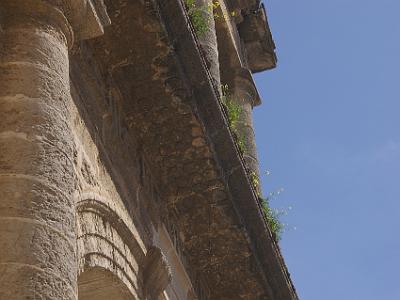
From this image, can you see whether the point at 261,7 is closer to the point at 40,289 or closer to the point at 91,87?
the point at 91,87

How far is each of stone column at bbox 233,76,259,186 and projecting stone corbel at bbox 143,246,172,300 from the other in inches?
179

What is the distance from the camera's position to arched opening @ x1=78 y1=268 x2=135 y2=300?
6.58 metres


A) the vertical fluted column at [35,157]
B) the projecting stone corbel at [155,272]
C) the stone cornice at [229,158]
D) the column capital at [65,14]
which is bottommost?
the vertical fluted column at [35,157]

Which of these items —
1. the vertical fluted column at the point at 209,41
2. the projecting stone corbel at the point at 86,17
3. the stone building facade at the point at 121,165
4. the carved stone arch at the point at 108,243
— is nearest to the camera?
the stone building facade at the point at 121,165

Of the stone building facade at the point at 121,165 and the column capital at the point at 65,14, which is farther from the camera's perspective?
the column capital at the point at 65,14

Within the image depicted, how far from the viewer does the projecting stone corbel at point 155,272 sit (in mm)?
7391

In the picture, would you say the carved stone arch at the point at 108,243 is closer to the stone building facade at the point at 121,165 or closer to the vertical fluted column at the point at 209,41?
the stone building facade at the point at 121,165

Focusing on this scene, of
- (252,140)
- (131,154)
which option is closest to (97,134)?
(131,154)

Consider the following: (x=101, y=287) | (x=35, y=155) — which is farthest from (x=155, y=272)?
(x=35, y=155)

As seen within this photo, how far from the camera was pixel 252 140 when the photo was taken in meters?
12.5

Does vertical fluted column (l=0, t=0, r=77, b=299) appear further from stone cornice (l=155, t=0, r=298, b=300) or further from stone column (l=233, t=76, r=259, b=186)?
stone column (l=233, t=76, r=259, b=186)

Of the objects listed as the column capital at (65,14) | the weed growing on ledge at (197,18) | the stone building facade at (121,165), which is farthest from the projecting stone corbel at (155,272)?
the weed growing on ledge at (197,18)

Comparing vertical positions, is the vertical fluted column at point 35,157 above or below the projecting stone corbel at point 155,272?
below

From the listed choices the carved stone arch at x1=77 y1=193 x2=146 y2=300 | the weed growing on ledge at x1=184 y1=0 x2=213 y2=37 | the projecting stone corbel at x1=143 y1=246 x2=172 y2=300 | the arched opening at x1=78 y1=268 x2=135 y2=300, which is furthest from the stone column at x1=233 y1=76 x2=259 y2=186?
the arched opening at x1=78 y1=268 x2=135 y2=300
